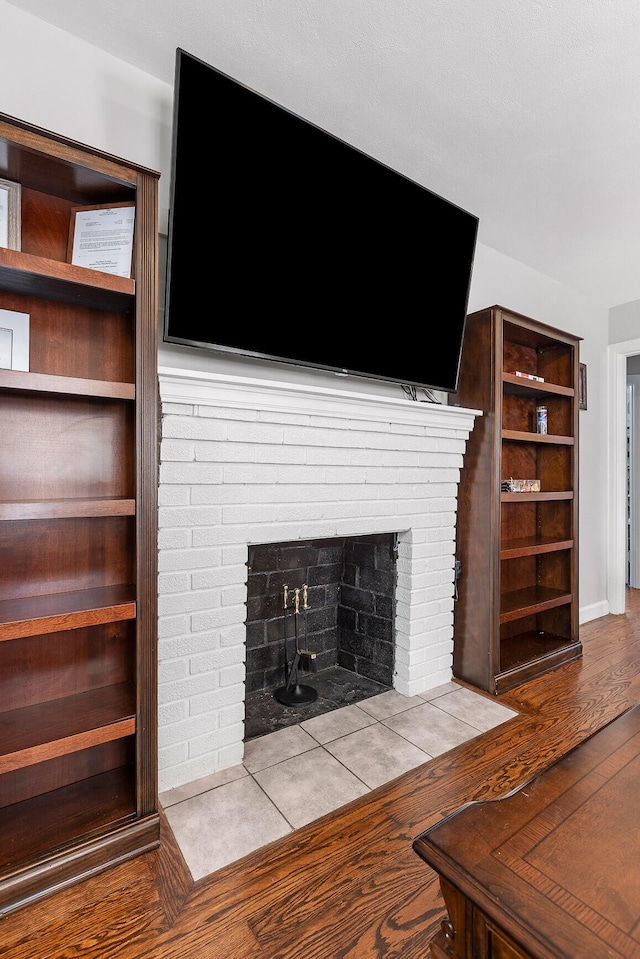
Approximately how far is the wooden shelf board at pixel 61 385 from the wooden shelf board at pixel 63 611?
23.5 inches

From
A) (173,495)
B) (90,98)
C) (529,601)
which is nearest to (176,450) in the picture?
(173,495)

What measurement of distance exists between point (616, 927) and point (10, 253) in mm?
1796

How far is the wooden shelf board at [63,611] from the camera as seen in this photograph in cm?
124

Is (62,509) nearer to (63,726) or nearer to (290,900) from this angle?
(63,726)

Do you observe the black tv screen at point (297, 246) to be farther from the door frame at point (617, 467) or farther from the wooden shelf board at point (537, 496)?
the door frame at point (617, 467)

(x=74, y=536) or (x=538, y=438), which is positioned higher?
(x=538, y=438)

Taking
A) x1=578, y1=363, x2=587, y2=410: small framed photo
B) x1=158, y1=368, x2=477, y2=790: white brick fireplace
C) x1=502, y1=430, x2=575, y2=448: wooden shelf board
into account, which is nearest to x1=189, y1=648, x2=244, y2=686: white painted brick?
x1=158, y1=368, x2=477, y2=790: white brick fireplace

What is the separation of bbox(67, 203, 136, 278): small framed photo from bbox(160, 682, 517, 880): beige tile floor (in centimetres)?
174

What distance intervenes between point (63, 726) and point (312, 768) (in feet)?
3.09

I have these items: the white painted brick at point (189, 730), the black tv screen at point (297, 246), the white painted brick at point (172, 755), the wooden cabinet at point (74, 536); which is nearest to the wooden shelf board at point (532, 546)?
the black tv screen at point (297, 246)

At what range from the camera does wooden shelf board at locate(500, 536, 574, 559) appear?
269 cm

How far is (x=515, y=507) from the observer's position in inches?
123

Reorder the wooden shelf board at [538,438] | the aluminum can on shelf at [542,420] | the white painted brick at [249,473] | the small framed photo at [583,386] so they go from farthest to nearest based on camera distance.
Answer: the small framed photo at [583,386] → the aluminum can on shelf at [542,420] → the wooden shelf board at [538,438] → the white painted brick at [249,473]

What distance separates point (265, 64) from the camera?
169 centimetres
